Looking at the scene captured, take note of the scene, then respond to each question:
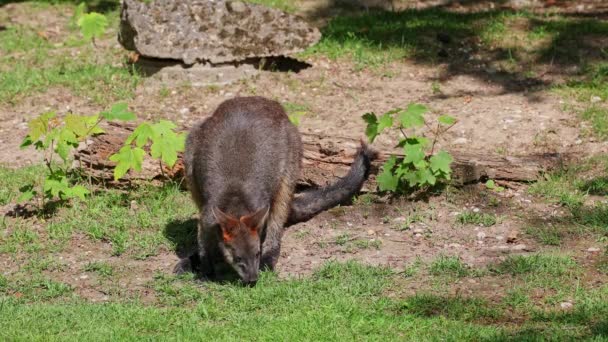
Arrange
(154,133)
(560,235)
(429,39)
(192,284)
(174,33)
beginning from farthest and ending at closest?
(429,39) → (174,33) → (154,133) → (560,235) → (192,284)

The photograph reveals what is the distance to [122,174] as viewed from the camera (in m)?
8.20

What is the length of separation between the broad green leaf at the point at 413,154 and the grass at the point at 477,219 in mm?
600

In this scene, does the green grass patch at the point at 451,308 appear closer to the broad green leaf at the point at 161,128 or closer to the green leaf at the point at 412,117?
the green leaf at the point at 412,117

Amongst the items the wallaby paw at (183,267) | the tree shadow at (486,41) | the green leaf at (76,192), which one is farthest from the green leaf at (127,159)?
the tree shadow at (486,41)

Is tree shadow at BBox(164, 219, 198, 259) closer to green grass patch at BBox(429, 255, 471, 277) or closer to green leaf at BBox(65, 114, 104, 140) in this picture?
green leaf at BBox(65, 114, 104, 140)

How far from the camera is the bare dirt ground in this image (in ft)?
24.6

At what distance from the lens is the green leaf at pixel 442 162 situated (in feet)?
26.3

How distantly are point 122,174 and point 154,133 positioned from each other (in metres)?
0.47

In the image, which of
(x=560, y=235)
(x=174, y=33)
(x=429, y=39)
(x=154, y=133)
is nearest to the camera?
(x=560, y=235)

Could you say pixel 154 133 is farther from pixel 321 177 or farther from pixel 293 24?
pixel 293 24

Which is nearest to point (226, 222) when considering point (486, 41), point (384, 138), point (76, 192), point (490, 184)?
point (76, 192)

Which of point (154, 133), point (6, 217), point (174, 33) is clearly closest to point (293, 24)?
point (174, 33)

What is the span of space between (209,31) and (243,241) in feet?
15.0

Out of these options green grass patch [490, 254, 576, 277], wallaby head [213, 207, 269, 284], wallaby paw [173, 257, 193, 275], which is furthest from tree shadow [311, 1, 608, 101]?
wallaby paw [173, 257, 193, 275]
